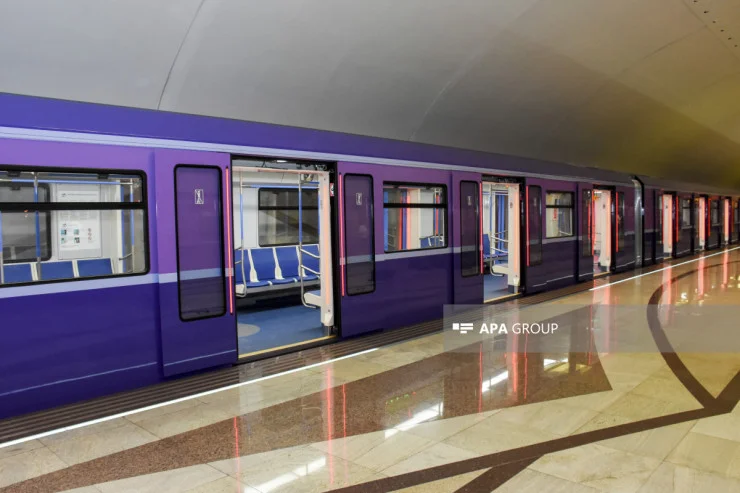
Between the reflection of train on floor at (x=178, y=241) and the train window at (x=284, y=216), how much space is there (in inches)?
18.9

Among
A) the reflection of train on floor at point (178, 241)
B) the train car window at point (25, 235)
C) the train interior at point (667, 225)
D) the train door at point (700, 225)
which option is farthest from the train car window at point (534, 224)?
the train door at point (700, 225)

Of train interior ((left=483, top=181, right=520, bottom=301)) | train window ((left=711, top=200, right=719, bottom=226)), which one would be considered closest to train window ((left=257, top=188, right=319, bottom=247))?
train interior ((left=483, top=181, right=520, bottom=301))

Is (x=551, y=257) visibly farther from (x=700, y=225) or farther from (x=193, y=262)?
(x=700, y=225)

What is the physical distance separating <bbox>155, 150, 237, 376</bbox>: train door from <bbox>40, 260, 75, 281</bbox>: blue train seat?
4.12ft

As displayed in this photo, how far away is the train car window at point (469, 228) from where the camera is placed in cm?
841

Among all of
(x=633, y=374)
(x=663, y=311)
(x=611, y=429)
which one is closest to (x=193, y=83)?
(x=611, y=429)

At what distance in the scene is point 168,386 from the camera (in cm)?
513

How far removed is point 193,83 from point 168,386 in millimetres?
2938

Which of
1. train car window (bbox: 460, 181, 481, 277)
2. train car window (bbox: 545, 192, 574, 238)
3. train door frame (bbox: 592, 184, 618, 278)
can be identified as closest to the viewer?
train car window (bbox: 460, 181, 481, 277)

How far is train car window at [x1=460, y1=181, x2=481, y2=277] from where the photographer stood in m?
8.41

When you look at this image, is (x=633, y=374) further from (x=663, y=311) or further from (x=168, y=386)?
(x=168, y=386)

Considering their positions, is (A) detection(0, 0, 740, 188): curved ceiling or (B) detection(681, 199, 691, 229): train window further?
(B) detection(681, 199, 691, 229): train window

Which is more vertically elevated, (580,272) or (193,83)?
(193,83)

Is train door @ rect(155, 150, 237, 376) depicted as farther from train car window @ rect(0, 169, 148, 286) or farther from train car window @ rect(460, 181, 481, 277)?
train car window @ rect(460, 181, 481, 277)
